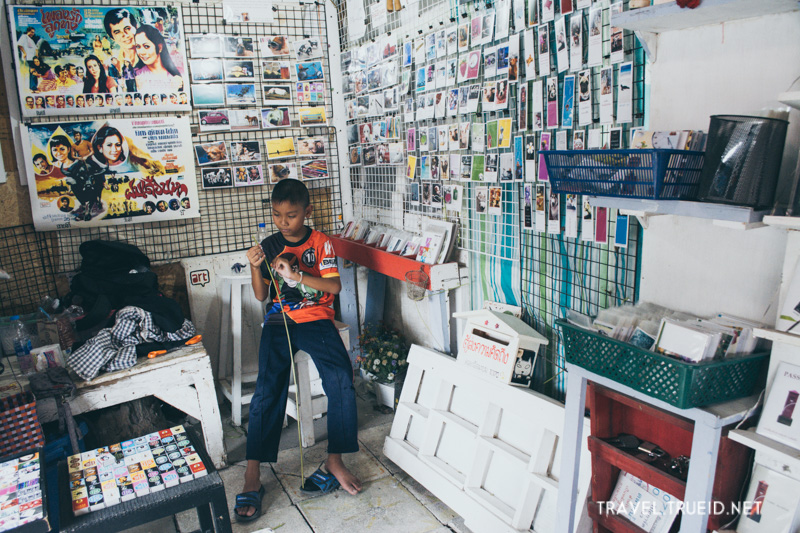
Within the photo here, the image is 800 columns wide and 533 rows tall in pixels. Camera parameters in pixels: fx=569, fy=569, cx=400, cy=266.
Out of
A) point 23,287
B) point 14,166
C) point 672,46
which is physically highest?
point 672,46

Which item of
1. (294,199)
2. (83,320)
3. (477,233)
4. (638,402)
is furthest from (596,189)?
(83,320)

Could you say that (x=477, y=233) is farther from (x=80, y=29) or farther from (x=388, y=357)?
(x=80, y=29)

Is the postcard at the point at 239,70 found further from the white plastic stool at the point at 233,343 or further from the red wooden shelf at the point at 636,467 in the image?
the red wooden shelf at the point at 636,467

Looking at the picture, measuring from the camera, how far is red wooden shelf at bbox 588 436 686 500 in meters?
1.50

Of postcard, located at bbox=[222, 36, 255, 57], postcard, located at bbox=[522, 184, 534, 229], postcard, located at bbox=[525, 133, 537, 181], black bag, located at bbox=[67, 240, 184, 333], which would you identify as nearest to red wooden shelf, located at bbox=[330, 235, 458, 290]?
postcard, located at bbox=[522, 184, 534, 229]

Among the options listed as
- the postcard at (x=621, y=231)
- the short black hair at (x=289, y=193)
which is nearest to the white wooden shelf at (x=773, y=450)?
the postcard at (x=621, y=231)

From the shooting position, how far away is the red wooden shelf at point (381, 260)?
9.10 feet

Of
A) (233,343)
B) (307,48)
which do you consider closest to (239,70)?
(307,48)

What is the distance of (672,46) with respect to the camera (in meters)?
1.66

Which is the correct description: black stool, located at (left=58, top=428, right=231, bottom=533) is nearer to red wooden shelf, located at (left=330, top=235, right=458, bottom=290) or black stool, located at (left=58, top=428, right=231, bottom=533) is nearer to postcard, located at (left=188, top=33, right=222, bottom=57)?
red wooden shelf, located at (left=330, top=235, right=458, bottom=290)

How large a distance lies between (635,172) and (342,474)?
6.45ft

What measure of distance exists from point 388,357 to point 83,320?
1.65 metres

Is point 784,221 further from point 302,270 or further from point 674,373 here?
point 302,270

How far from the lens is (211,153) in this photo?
3.54m
